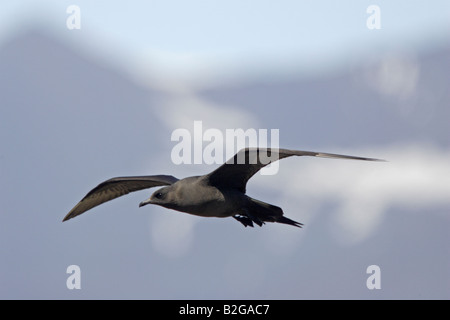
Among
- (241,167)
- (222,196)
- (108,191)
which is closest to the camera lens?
(241,167)

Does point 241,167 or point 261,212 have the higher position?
point 241,167

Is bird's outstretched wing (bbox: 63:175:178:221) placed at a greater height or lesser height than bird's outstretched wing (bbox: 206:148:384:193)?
lesser

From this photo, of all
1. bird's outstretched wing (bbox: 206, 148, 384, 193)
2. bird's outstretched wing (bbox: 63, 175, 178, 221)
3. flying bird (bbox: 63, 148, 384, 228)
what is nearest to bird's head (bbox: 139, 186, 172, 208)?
flying bird (bbox: 63, 148, 384, 228)

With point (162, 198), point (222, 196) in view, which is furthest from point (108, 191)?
point (222, 196)

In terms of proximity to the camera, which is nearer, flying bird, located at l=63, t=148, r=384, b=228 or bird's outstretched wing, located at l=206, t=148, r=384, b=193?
bird's outstretched wing, located at l=206, t=148, r=384, b=193

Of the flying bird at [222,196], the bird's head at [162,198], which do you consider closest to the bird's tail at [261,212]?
the flying bird at [222,196]

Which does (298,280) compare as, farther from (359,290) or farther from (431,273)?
(431,273)

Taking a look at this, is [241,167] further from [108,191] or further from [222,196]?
[108,191]

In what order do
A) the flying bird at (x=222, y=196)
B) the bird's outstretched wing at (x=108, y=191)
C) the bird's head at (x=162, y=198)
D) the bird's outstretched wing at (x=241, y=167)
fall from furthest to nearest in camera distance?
the bird's outstretched wing at (x=108, y=191) < the bird's head at (x=162, y=198) < the flying bird at (x=222, y=196) < the bird's outstretched wing at (x=241, y=167)

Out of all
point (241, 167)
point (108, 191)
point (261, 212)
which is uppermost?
point (241, 167)

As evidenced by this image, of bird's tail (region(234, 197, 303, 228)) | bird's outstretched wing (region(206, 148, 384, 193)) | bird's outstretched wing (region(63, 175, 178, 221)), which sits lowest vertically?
bird's tail (region(234, 197, 303, 228))

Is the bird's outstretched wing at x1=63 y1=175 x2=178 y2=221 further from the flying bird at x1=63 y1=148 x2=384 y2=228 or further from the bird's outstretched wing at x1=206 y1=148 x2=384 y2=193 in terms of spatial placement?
the bird's outstretched wing at x1=206 y1=148 x2=384 y2=193

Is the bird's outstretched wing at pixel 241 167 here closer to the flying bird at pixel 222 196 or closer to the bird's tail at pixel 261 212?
the flying bird at pixel 222 196
